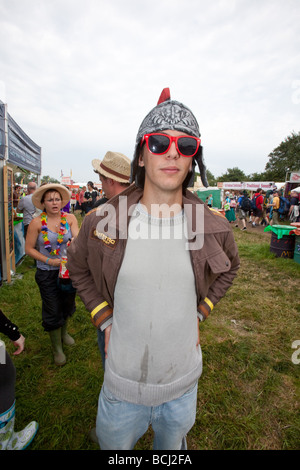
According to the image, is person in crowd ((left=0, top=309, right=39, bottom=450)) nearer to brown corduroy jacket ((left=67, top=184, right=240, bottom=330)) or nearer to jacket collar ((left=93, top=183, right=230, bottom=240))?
brown corduroy jacket ((left=67, top=184, right=240, bottom=330))

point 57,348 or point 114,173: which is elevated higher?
point 114,173

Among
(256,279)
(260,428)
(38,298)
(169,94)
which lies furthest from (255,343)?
(38,298)

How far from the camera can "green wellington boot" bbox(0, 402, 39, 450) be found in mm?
1766

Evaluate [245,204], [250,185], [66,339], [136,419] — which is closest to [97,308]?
[136,419]

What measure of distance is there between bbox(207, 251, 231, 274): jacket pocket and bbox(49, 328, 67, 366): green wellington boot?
8.23 ft

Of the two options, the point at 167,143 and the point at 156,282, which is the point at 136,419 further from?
the point at 167,143

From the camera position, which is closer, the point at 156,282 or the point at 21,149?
the point at 156,282

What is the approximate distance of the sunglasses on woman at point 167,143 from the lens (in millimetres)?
1287

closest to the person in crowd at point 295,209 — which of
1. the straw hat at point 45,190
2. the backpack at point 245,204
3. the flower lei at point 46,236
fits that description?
the backpack at point 245,204

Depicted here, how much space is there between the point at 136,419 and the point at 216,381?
1912 mm

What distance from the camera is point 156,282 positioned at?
1.23m

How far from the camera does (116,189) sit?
8.16 ft

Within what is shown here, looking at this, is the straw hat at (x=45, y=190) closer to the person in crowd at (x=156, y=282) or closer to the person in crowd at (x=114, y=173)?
the person in crowd at (x=114, y=173)

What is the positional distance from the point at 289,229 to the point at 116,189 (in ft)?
21.7
